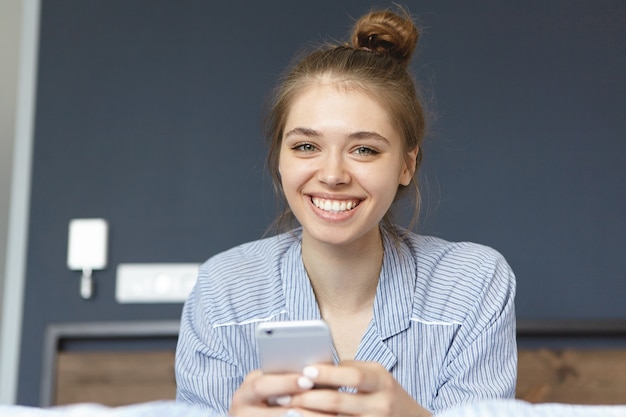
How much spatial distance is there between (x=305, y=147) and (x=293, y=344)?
0.52 meters

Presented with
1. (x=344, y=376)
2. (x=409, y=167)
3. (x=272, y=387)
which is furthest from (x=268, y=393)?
(x=409, y=167)

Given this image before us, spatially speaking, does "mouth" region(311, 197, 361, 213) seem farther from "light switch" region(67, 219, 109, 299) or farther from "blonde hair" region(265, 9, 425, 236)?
"light switch" region(67, 219, 109, 299)

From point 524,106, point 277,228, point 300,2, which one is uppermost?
point 300,2

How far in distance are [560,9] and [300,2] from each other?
865 millimetres

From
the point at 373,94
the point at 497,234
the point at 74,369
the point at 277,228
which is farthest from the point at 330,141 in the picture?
the point at 74,369

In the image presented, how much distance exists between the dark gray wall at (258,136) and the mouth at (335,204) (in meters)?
1.14

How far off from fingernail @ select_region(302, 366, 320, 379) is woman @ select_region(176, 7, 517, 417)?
0.34 meters

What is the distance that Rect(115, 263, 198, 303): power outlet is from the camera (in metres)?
2.76

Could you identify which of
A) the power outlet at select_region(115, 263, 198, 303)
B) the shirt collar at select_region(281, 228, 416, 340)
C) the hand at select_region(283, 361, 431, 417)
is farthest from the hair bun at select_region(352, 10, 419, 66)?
the power outlet at select_region(115, 263, 198, 303)

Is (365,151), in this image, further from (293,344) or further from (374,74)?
(293,344)

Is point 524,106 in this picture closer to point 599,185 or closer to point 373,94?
point 599,185

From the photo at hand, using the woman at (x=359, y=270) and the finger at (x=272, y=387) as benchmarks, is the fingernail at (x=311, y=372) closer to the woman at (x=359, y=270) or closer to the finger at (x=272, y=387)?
Answer: the finger at (x=272, y=387)

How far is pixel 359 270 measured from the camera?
1799 mm

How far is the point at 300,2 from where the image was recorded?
2.89 meters
